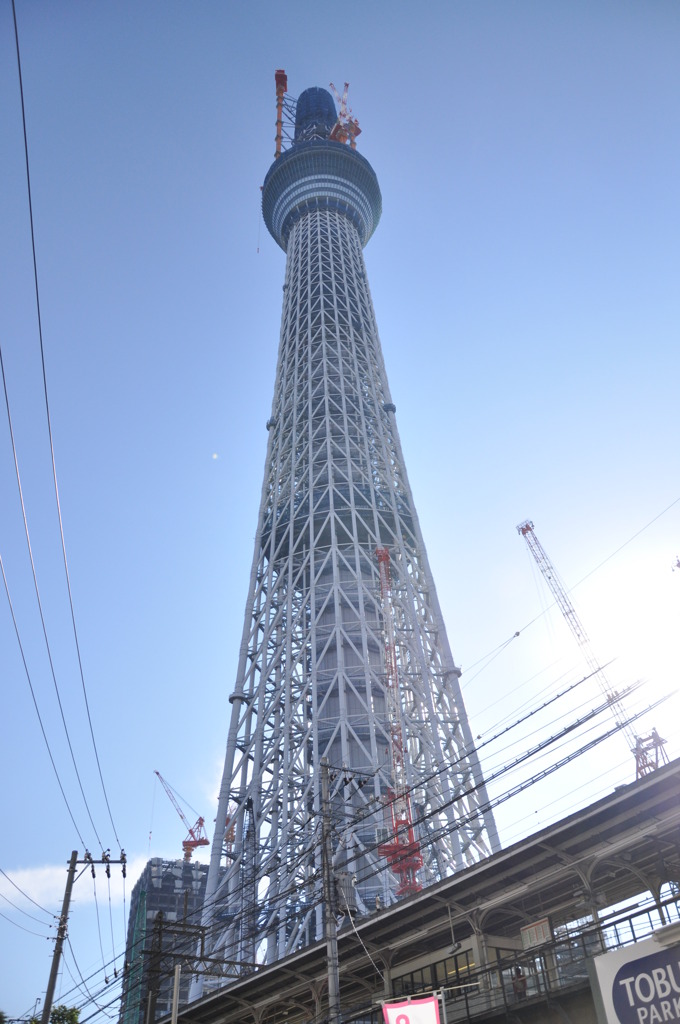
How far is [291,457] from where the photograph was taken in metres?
70.1

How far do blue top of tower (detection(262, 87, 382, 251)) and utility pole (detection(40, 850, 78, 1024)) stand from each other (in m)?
75.5

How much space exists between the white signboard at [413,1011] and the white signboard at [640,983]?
4.06 meters

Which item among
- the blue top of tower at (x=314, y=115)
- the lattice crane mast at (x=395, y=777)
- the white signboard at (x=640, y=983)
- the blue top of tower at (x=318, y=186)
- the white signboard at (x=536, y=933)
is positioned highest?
the blue top of tower at (x=314, y=115)

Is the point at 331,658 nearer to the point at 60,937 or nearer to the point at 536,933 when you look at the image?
the point at 60,937

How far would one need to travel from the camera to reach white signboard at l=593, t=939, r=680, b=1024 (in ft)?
58.7

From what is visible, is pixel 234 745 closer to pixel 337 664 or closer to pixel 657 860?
pixel 337 664

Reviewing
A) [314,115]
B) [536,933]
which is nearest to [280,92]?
[314,115]

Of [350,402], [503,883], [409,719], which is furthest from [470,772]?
[350,402]

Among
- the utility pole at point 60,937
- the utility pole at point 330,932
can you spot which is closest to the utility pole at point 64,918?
the utility pole at point 60,937

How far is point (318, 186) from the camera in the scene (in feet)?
301

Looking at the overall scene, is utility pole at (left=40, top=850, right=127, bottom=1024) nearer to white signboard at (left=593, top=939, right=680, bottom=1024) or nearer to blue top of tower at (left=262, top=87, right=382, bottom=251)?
white signboard at (left=593, top=939, right=680, bottom=1024)

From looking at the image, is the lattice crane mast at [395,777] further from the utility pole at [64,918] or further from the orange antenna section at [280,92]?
the orange antenna section at [280,92]

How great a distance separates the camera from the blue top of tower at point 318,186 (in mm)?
91812

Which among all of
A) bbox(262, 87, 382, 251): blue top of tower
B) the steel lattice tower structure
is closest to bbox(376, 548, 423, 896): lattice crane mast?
the steel lattice tower structure
